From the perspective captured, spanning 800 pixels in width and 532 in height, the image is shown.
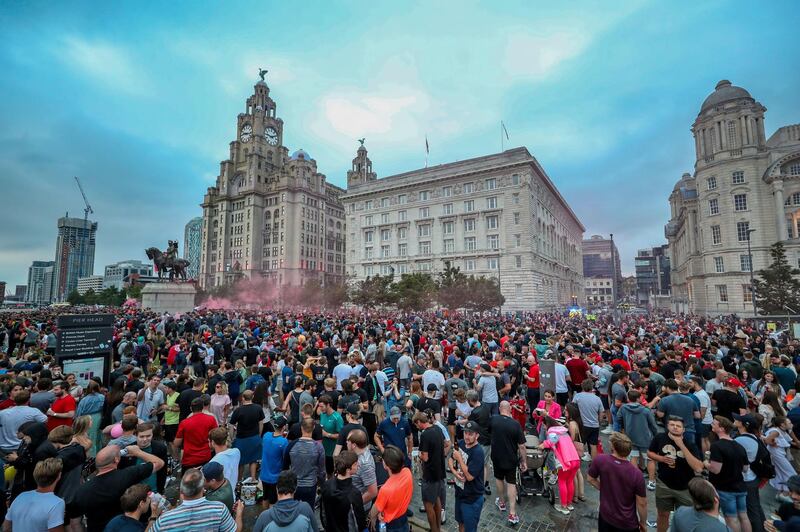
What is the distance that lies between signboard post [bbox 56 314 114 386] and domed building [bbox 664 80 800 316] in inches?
2200

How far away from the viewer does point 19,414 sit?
559cm

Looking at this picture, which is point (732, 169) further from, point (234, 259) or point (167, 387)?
point (234, 259)

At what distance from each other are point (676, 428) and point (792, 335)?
1968cm

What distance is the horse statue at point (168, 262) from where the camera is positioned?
3262 centimetres

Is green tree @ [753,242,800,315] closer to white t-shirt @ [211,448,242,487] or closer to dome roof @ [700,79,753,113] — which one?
dome roof @ [700,79,753,113]

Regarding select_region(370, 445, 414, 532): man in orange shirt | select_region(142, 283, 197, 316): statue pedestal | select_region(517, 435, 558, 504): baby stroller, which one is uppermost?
select_region(142, 283, 197, 316): statue pedestal

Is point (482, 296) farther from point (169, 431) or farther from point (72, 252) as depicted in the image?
point (72, 252)

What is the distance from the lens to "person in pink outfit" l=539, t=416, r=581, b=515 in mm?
5496

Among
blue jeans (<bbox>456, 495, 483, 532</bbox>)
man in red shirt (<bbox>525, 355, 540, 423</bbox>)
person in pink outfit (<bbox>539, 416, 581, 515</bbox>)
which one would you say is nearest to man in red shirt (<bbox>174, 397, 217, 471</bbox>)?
blue jeans (<bbox>456, 495, 483, 532</bbox>)

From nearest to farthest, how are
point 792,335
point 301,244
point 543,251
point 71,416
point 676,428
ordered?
1. point 676,428
2. point 71,416
3. point 792,335
4. point 543,251
5. point 301,244

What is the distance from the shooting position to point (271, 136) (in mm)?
97438

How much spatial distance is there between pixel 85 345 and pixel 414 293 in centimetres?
3374

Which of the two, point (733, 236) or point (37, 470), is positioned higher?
point (733, 236)

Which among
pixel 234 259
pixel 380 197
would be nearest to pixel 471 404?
pixel 380 197
